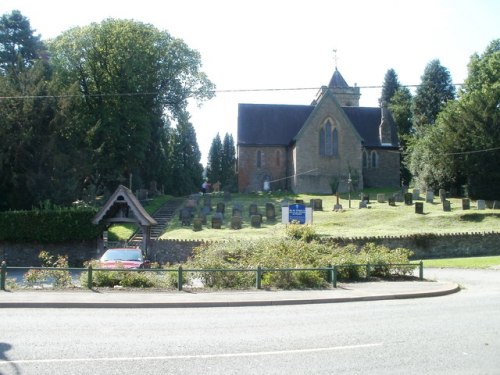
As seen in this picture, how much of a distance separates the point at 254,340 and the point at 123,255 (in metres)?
14.4

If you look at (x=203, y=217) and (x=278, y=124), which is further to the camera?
(x=278, y=124)

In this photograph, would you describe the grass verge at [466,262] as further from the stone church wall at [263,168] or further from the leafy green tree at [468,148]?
the stone church wall at [263,168]

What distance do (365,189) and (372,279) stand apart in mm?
42199

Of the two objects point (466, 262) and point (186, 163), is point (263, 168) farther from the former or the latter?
point (466, 262)

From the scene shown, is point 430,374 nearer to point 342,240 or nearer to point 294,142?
point 342,240

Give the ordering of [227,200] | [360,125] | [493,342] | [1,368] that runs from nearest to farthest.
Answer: [1,368]
[493,342]
[227,200]
[360,125]

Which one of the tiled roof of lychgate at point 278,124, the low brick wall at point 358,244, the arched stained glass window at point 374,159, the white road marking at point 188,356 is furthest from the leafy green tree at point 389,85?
the white road marking at point 188,356

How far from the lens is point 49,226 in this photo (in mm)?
33938

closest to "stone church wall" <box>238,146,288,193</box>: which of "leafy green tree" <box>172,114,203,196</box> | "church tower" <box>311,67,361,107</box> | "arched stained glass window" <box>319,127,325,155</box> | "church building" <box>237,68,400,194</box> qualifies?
"church building" <box>237,68,400,194</box>

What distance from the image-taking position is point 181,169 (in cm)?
7625

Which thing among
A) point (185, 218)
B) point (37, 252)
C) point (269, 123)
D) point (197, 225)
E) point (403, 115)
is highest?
point (403, 115)

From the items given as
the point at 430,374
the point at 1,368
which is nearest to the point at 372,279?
the point at 430,374

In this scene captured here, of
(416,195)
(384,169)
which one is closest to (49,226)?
(416,195)

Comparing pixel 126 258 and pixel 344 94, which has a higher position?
pixel 344 94
